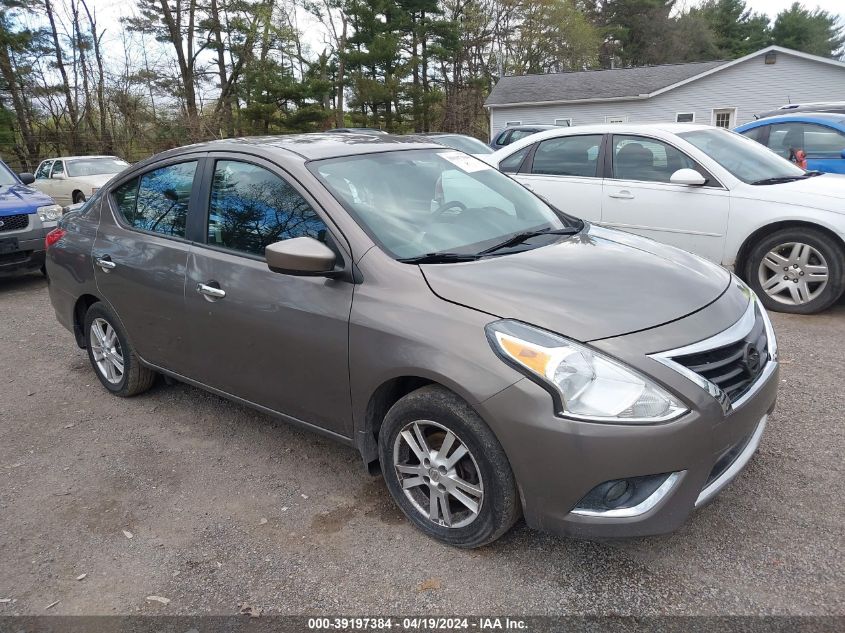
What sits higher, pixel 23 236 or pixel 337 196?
pixel 337 196

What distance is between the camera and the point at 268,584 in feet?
8.32

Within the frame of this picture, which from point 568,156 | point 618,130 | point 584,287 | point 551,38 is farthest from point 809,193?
point 551,38

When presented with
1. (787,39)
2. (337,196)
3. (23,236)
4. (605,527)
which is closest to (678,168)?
(337,196)

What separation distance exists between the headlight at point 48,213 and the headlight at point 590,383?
25.8ft

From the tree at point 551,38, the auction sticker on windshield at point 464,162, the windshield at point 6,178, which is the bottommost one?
the windshield at point 6,178

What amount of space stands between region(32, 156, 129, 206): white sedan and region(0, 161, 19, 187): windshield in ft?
15.7

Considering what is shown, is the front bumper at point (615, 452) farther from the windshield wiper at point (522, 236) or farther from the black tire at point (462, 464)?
the windshield wiper at point (522, 236)

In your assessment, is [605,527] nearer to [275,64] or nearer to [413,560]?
[413,560]

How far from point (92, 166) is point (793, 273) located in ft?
48.8

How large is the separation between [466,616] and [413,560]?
0.38m

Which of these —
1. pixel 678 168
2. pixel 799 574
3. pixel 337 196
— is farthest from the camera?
pixel 678 168

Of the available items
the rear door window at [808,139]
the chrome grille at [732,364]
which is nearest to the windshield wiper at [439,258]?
the chrome grille at [732,364]

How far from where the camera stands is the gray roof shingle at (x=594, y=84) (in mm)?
28172

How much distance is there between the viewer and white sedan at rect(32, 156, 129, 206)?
14.3 metres
